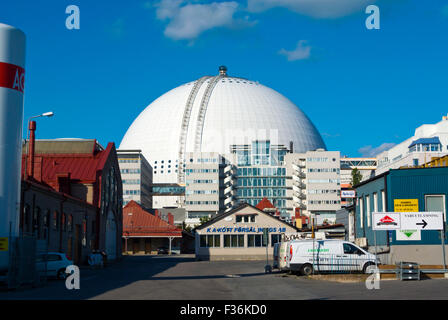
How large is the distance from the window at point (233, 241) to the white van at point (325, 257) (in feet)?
129

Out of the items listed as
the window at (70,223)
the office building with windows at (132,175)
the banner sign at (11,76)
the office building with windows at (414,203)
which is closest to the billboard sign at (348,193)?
the office building with windows at (414,203)

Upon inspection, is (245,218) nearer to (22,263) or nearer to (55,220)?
(55,220)

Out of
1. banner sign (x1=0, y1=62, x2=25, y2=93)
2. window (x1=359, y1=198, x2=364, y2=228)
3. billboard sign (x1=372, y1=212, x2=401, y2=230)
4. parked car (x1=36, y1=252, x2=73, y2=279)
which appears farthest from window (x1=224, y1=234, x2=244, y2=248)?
banner sign (x1=0, y1=62, x2=25, y2=93)

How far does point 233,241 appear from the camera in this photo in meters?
71.0

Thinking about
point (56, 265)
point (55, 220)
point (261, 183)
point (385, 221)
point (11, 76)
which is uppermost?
point (261, 183)

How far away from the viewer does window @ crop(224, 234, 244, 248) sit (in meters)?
70.8

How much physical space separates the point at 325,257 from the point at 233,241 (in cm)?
4006

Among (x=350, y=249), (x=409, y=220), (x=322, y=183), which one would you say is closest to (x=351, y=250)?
(x=350, y=249)

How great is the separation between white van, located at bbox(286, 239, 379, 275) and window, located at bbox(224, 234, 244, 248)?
129 feet

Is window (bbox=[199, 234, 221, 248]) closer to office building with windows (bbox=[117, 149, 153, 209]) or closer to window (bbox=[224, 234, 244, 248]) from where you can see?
window (bbox=[224, 234, 244, 248])
